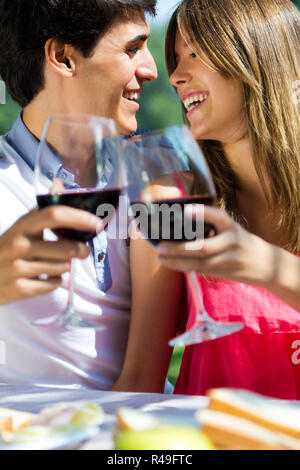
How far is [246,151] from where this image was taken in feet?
6.52

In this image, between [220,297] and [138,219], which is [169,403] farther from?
[220,297]

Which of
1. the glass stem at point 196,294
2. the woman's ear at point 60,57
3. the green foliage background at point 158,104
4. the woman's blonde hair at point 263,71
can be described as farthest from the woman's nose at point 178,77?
the green foliage background at point 158,104

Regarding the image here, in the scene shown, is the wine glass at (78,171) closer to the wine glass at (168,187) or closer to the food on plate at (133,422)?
the wine glass at (168,187)

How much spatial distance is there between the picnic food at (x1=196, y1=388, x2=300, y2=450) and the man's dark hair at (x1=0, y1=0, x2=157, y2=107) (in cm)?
144

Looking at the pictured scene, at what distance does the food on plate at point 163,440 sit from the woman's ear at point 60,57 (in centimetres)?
144

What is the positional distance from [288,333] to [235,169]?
0.63 m

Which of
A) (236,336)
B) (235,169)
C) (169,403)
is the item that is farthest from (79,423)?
(235,169)

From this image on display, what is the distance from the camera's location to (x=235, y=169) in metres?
2.03

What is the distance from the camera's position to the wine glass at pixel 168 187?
897mm

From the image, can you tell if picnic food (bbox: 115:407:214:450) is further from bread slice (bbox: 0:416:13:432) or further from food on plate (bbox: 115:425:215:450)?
bread slice (bbox: 0:416:13:432)

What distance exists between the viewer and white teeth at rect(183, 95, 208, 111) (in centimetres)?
191

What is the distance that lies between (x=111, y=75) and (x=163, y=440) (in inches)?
56.7

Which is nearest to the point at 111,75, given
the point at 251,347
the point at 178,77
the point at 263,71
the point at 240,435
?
the point at 178,77
